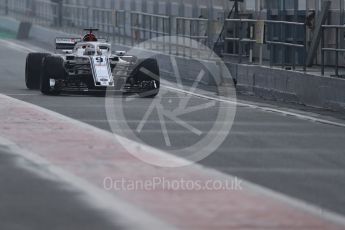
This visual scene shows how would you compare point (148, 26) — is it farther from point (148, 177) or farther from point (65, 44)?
point (148, 177)

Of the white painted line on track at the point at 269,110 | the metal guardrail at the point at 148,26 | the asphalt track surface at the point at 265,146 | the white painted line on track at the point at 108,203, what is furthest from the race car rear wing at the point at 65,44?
→ the white painted line on track at the point at 108,203

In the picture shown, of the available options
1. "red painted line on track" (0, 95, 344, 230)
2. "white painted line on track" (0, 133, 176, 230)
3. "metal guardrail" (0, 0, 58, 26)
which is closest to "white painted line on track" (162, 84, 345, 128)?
"red painted line on track" (0, 95, 344, 230)

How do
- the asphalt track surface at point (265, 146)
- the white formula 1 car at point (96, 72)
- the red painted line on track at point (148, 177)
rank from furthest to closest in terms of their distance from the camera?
1. the white formula 1 car at point (96, 72)
2. the asphalt track surface at point (265, 146)
3. the red painted line on track at point (148, 177)

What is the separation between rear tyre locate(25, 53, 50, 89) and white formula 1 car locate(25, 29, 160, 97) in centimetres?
116

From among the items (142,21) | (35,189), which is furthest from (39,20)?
(35,189)

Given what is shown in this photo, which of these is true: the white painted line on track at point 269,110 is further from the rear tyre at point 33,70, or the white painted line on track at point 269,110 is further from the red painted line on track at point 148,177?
the red painted line on track at point 148,177

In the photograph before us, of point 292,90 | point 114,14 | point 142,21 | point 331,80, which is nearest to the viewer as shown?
point 331,80

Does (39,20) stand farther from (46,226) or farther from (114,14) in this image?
(46,226)

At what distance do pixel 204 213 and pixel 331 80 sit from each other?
1352 centimetres

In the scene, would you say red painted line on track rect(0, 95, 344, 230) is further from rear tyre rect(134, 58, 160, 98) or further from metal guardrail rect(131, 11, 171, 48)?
metal guardrail rect(131, 11, 171, 48)

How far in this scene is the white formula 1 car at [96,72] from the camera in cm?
2447

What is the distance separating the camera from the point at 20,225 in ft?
31.3

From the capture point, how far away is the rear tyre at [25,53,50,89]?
26.8 metres

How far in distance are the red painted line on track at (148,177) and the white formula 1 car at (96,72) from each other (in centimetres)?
557
